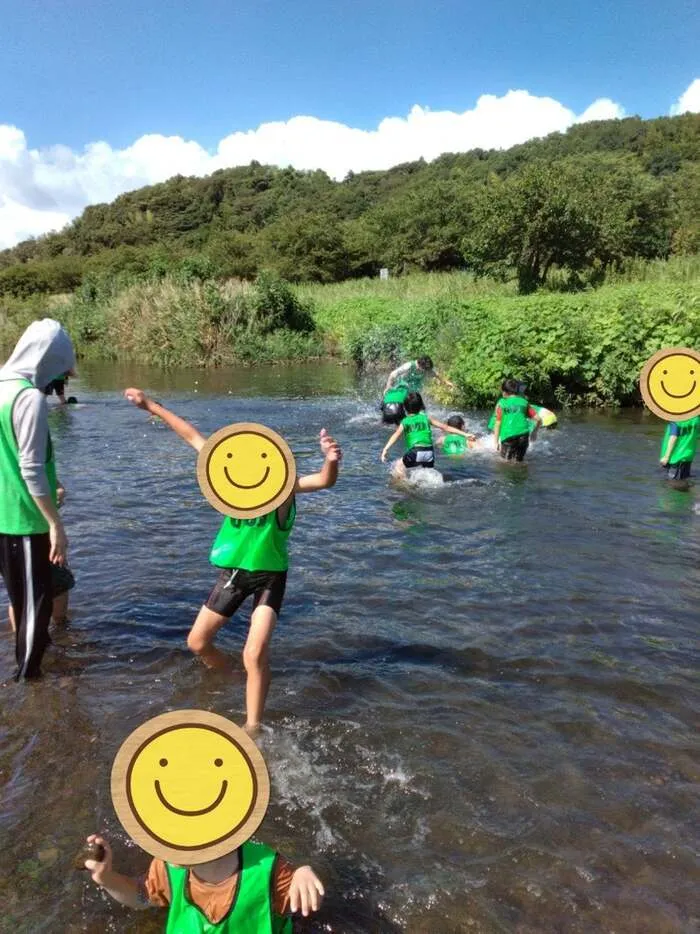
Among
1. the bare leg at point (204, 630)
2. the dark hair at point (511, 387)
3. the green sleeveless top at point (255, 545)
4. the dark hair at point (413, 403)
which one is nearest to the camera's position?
the green sleeveless top at point (255, 545)

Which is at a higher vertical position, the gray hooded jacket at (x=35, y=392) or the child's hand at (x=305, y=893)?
the gray hooded jacket at (x=35, y=392)

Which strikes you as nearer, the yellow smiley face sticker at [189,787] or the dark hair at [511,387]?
the yellow smiley face sticker at [189,787]

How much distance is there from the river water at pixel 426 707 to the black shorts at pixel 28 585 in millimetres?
407

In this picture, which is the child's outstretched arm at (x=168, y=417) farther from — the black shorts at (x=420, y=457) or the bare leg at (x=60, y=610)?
the black shorts at (x=420, y=457)

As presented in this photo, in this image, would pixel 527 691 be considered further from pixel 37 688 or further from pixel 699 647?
pixel 37 688

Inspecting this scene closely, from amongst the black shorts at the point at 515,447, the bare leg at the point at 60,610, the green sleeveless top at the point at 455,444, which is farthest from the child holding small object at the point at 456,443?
the bare leg at the point at 60,610

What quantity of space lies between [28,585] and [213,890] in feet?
8.65

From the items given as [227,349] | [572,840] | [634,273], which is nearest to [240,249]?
[227,349]

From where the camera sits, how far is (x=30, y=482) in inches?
163

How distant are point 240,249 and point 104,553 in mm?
57665

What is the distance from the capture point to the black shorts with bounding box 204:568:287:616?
14.0 feet

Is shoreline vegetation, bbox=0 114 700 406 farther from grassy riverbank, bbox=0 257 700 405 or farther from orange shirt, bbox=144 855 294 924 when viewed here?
orange shirt, bbox=144 855 294 924

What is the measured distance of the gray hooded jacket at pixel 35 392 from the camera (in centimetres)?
409

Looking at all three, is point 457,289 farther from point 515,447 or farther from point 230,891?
point 230,891
